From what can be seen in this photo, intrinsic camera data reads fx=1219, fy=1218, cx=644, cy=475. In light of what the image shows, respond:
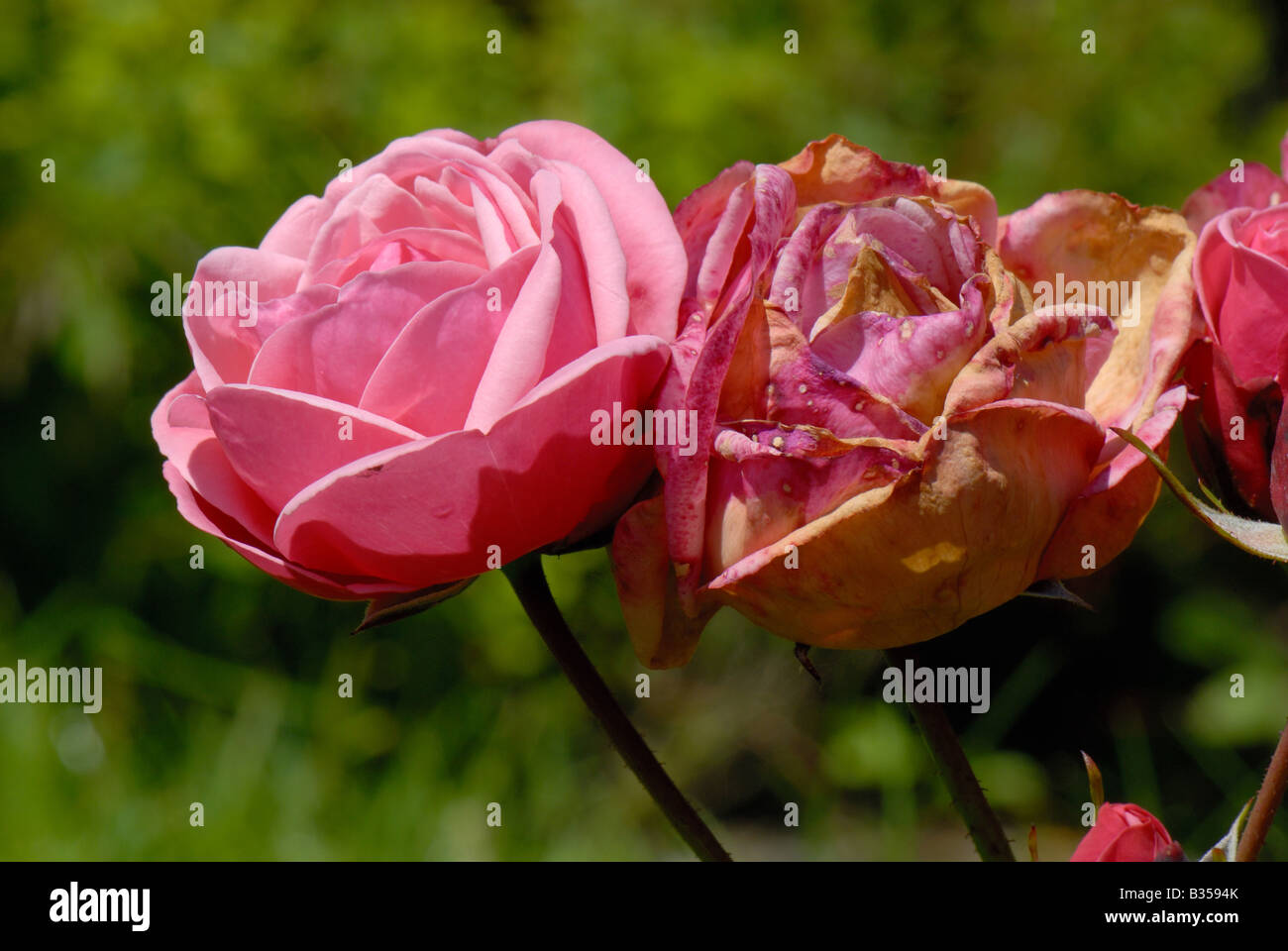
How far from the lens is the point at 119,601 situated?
1.96 meters

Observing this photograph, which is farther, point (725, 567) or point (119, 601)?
point (119, 601)

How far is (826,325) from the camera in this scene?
42cm

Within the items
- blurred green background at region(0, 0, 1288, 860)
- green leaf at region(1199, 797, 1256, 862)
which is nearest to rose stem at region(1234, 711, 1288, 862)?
green leaf at region(1199, 797, 1256, 862)

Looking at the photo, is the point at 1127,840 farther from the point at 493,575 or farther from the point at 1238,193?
the point at 493,575

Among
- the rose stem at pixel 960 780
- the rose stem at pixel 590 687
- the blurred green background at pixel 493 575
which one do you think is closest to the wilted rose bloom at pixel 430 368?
the rose stem at pixel 590 687

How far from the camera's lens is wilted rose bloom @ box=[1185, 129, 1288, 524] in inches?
17.0

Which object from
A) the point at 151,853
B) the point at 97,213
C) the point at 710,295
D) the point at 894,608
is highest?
the point at 97,213

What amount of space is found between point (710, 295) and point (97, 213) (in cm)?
153

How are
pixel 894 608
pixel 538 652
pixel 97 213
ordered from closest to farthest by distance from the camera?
1. pixel 894 608
2. pixel 97 213
3. pixel 538 652

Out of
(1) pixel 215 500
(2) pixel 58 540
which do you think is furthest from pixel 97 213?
(1) pixel 215 500

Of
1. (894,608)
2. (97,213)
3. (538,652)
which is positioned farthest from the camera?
(538,652)

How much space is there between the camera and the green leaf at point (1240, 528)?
0.41 meters

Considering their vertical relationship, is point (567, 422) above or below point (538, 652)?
above
